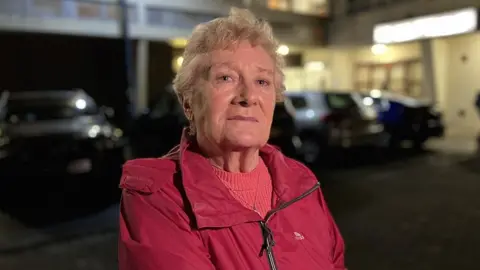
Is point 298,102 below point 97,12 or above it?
below

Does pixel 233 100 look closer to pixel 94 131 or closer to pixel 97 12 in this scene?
pixel 94 131

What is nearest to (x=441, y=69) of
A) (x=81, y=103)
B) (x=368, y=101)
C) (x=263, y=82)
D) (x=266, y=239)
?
(x=368, y=101)

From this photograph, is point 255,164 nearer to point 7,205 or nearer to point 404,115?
point 7,205

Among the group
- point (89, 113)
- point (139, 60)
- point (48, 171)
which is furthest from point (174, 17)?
point (48, 171)

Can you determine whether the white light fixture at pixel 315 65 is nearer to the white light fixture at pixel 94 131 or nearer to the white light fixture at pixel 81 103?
the white light fixture at pixel 81 103

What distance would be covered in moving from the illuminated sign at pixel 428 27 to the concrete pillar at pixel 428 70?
0.55m

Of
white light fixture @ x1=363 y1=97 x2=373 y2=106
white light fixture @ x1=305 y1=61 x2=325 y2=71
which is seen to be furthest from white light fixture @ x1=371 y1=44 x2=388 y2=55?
white light fixture @ x1=363 y1=97 x2=373 y2=106

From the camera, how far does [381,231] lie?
5953 millimetres

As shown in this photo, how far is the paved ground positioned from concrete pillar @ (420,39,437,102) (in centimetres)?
767

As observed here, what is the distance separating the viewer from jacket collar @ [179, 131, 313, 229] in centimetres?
166

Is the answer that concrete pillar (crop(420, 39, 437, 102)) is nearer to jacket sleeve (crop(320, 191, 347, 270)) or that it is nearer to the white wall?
the white wall

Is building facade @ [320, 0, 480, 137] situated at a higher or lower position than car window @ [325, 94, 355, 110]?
higher

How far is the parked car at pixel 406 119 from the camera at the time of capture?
12.8m

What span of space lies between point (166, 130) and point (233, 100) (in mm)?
9652
